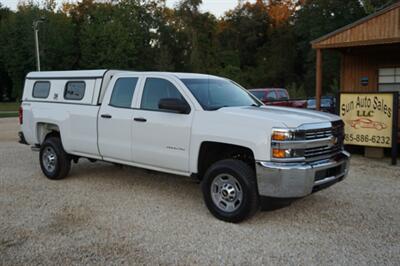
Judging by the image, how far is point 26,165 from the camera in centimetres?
953

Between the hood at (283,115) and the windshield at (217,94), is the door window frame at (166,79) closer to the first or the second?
the windshield at (217,94)

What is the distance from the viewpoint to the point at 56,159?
7.73 metres

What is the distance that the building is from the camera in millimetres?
11344

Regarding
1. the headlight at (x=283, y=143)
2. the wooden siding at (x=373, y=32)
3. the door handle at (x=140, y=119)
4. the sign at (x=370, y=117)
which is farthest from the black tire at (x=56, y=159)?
the wooden siding at (x=373, y=32)

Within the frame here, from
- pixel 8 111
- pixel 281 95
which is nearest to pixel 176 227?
pixel 281 95

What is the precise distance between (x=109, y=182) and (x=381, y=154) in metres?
6.57

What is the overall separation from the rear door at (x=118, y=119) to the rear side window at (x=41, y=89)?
5.80 ft

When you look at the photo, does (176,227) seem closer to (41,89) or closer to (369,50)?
(41,89)

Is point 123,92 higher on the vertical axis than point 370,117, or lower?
higher

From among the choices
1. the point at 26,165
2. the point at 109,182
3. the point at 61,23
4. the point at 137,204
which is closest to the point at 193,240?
the point at 137,204

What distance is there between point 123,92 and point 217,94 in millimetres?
1608

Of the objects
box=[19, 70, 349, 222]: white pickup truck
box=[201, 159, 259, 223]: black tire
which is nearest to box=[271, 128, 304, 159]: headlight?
box=[19, 70, 349, 222]: white pickup truck

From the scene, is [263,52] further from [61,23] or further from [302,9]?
[61,23]

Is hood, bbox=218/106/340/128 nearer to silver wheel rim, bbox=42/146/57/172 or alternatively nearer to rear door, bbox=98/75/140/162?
rear door, bbox=98/75/140/162
